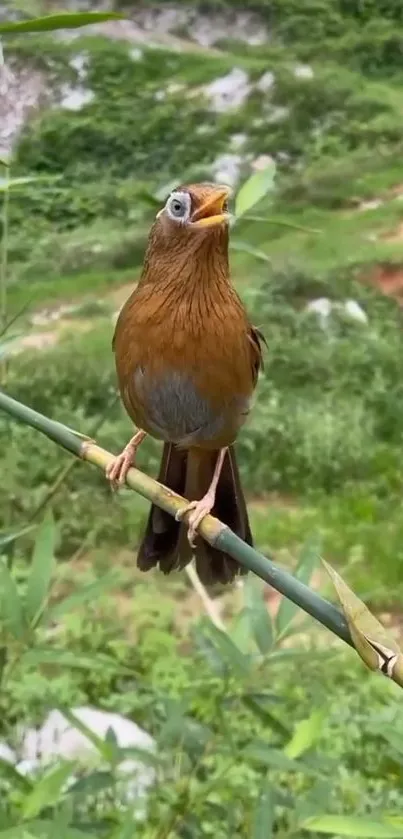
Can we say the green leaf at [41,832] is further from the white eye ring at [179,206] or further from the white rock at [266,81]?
the white rock at [266,81]

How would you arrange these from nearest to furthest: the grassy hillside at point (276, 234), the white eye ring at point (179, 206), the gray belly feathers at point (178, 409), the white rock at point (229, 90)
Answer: the white eye ring at point (179, 206), the gray belly feathers at point (178, 409), the grassy hillside at point (276, 234), the white rock at point (229, 90)

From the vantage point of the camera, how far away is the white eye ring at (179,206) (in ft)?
2.01

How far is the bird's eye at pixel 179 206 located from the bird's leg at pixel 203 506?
17cm

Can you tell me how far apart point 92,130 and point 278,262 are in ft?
2.55

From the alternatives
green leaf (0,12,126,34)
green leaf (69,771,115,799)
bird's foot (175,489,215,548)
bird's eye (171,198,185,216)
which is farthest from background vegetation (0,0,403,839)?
green leaf (0,12,126,34)

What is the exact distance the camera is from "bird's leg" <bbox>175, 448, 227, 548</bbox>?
68cm

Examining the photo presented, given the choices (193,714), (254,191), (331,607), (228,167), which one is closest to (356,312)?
(228,167)

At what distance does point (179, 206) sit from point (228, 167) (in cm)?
282

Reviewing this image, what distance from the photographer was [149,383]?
0.72 meters

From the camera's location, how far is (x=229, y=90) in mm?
3541

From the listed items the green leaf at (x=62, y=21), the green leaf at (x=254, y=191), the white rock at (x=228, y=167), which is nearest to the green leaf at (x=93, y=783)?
the green leaf at (x=254, y=191)

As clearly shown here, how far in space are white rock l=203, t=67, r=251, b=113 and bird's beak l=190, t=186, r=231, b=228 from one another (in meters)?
3.01

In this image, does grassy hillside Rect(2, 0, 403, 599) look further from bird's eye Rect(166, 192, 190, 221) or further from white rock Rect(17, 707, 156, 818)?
bird's eye Rect(166, 192, 190, 221)

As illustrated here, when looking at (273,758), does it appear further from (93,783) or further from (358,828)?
(358,828)
